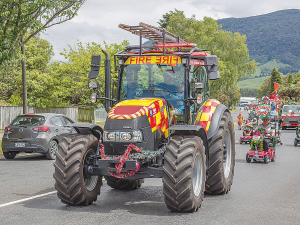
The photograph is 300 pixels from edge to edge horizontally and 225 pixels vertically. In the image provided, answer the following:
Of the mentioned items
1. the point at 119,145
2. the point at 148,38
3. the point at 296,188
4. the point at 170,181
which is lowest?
the point at 296,188

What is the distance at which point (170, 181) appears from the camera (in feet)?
22.4

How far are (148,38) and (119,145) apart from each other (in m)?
3.26

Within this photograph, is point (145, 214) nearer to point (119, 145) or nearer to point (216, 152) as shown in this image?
point (119, 145)

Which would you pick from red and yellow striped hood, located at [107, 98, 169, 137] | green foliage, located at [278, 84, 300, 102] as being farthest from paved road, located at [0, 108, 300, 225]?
green foliage, located at [278, 84, 300, 102]

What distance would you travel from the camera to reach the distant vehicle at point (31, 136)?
15516 mm

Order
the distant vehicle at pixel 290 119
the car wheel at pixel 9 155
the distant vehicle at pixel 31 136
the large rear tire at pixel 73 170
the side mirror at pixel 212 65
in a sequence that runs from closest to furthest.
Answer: the large rear tire at pixel 73 170 → the side mirror at pixel 212 65 → the distant vehicle at pixel 31 136 → the car wheel at pixel 9 155 → the distant vehicle at pixel 290 119

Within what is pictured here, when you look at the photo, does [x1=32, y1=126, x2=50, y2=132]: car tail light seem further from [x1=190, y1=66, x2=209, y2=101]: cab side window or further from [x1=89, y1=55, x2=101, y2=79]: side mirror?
[x1=89, y1=55, x2=101, y2=79]: side mirror

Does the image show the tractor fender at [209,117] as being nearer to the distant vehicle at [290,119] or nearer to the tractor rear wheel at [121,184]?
the tractor rear wheel at [121,184]

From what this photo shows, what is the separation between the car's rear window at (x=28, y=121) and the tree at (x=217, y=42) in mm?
52129

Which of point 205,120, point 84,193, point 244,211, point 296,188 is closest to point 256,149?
point 296,188

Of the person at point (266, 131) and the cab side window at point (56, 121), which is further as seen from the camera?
the cab side window at point (56, 121)

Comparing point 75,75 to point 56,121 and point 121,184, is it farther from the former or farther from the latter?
point 121,184

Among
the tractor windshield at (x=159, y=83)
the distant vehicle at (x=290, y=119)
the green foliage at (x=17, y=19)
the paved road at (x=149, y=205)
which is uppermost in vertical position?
the green foliage at (x=17, y=19)

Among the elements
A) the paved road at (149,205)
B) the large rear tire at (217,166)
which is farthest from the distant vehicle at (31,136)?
the large rear tire at (217,166)
